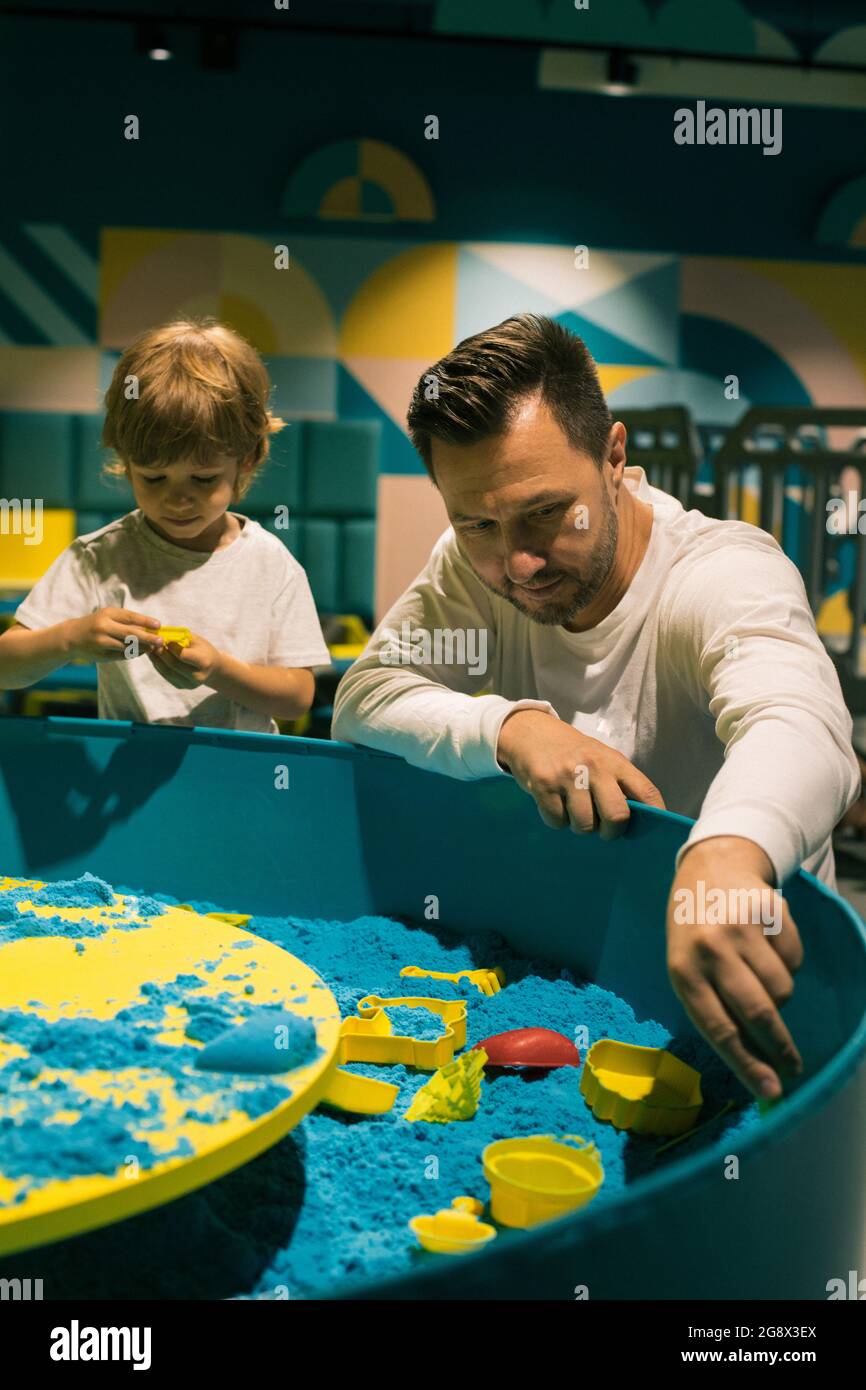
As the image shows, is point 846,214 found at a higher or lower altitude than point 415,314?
higher

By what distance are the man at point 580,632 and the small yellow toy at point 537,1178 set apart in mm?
276

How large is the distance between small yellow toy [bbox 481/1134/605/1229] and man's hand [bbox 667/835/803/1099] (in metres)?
0.17

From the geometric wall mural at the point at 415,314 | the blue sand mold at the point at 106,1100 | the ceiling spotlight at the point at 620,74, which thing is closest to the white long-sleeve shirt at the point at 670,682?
the blue sand mold at the point at 106,1100

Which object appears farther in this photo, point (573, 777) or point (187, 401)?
point (187, 401)

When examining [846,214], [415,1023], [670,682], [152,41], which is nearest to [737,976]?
[415,1023]

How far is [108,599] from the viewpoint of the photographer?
1698mm

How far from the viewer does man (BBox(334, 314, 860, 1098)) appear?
105 cm

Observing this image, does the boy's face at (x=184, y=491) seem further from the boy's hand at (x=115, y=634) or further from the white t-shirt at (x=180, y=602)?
the boy's hand at (x=115, y=634)

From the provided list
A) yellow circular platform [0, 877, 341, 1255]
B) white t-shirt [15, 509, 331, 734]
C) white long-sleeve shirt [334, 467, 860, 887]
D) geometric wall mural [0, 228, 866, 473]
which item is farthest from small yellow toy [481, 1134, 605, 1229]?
geometric wall mural [0, 228, 866, 473]

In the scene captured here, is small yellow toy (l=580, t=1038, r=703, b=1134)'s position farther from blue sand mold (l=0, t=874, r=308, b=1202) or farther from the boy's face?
the boy's face

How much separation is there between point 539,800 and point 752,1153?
57cm

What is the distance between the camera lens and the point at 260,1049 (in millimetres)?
874

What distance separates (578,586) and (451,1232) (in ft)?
2.22

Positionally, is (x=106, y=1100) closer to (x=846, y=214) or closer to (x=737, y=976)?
(x=737, y=976)
